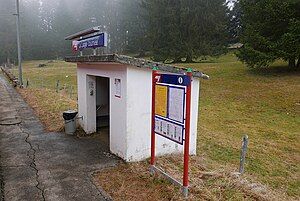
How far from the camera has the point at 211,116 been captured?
1334 centimetres

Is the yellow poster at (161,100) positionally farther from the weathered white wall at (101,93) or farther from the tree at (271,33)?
the tree at (271,33)

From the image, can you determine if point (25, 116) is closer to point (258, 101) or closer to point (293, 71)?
point (258, 101)

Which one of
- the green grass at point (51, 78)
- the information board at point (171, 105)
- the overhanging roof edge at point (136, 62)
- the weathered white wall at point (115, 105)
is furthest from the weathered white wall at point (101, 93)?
the green grass at point (51, 78)

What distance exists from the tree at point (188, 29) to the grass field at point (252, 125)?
1015 centimetres

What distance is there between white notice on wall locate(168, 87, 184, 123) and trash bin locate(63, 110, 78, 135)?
15.4 feet

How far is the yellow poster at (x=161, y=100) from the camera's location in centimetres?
531

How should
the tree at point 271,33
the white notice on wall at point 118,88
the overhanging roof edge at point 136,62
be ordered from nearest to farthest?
the overhanging roof edge at point 136,62 < the white notice on wall at point 118,88 < the tree at point 271,33

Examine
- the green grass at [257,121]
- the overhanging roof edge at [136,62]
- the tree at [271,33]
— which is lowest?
the green grass at [257,121]

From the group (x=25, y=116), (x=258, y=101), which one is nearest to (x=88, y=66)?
(x=25, y=116)

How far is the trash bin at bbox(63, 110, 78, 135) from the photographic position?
29.5 ft

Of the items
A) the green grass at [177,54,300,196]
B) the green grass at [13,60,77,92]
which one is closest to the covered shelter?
the green grass at [177,54,300,196]

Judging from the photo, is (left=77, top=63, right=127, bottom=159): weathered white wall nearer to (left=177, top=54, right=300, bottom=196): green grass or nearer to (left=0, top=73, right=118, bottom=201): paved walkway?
(left=0, top=73, right=118, bottom=201): paved walkway

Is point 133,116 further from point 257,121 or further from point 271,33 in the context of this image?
point 271,33

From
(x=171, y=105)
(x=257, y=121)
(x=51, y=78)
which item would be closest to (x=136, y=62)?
(x=171, y=105)
